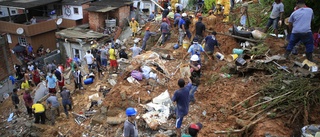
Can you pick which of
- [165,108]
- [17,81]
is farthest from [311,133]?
[17,81]

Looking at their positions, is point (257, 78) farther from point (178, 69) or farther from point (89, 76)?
point (89, 76)

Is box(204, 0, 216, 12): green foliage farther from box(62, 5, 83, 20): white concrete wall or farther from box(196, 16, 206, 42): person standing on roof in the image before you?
box(62, 5, 83, 20): white concrete wall

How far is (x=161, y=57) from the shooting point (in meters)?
11.6

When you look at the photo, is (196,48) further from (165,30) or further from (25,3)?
(25,3)

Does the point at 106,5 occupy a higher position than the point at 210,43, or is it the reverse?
the point at 106,5

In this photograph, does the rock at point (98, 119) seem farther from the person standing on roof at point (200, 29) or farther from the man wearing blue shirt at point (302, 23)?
the man wearing blue shirt at point (302, 23)

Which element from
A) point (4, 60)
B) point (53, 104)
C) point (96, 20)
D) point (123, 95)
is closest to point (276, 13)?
point (123, 95)

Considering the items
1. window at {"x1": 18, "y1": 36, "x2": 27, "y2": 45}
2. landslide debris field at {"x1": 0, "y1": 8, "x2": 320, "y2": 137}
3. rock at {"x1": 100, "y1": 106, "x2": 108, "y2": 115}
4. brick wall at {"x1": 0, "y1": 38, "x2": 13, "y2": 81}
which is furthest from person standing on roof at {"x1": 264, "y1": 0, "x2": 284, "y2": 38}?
window at {"x1": 18, "y1": 36, "x2": 27, "y2": 45}

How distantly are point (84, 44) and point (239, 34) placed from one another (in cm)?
1201

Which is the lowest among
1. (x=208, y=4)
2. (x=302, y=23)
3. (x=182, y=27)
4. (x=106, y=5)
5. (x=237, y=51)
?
(x=237, y=51)

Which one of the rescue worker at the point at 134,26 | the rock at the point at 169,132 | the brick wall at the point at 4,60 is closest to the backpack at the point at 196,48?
the rock at the point at 169,132

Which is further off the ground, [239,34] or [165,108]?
[239,34]

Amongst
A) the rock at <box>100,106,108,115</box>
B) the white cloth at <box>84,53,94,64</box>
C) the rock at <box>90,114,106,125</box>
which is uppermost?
the white cloth at <box>84,53,94,64</box>

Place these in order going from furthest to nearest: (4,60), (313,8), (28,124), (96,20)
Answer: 1. (96,20)
2. (4,60)
3. (28,124)
4. (313,8)
